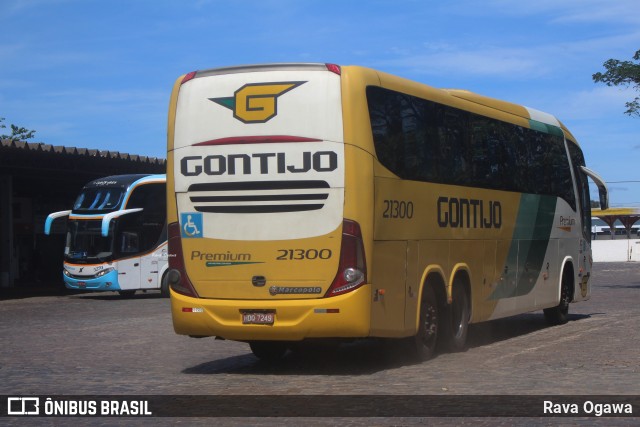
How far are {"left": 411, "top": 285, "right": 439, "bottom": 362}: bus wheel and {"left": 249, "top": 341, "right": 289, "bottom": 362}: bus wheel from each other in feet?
5.60

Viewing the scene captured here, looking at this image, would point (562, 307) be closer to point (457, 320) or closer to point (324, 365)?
point (457, 320)

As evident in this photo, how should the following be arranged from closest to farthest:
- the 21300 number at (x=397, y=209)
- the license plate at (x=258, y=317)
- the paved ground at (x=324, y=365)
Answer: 1. the paved ground at (x=324, y=365)
2. the license plate at (x=258, y=317)
3. the 21300 number at (x=397, y=209)

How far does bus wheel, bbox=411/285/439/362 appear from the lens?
14.1 meters

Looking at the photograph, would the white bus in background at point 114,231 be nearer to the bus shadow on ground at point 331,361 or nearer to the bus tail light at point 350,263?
the bus shadow on ground at point 331,361

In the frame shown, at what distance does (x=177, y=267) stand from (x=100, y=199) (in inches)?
836

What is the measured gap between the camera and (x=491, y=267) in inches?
661

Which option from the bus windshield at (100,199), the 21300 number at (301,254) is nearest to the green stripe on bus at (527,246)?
the 21300 number at (301,254)

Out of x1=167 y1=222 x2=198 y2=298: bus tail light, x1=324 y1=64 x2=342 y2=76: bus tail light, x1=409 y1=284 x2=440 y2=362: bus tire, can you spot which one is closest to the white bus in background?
x1=409 y1=284 x2=440 y2=362: bus tire

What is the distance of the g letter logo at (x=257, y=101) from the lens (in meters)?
12.8

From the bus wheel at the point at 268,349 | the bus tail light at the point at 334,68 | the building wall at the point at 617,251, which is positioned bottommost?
the building wall at the point at 617,251

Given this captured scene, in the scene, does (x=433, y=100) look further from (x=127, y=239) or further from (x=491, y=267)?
(x=127, y=239)

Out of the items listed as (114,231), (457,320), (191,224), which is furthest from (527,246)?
(114,231)

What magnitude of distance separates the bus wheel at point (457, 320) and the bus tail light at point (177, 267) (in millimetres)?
3809

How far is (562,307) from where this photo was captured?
2097cm
